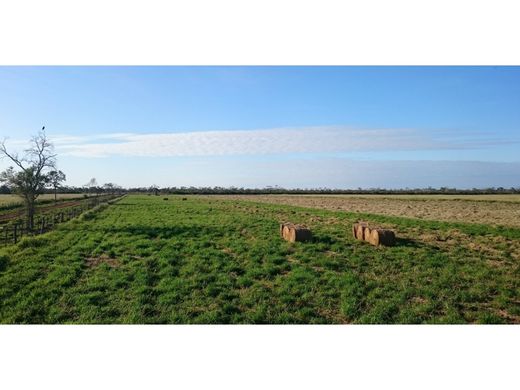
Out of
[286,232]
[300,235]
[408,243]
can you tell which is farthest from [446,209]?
[300,235]

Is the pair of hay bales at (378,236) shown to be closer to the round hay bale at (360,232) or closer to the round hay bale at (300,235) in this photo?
the round hay bale at (360,232)

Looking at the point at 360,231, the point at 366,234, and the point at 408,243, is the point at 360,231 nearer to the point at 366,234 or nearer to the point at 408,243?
the point at 366,234

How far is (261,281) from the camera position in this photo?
8.98 m

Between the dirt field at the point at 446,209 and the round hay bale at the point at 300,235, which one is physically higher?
the round hay bale at the point at 300,235

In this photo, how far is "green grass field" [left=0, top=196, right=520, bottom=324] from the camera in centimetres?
681

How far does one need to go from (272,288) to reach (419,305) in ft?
11.1

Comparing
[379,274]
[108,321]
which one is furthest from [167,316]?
[379,274]

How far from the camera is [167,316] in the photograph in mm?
6637

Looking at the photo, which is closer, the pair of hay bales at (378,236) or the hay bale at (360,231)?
the pair of hay bales at (378,236)

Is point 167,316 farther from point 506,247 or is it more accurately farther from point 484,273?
point 506,247

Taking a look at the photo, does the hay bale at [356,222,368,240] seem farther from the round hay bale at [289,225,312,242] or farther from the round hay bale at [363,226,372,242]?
the round hay bale at [289,225,312,242]

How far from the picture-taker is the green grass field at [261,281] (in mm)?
6809

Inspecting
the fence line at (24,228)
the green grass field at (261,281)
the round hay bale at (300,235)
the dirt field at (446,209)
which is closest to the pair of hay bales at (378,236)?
the green grass field at (261,281)

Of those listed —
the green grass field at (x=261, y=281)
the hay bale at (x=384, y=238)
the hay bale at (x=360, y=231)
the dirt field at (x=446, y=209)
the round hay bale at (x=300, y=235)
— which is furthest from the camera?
the dirt field at (x=446, y=209)
